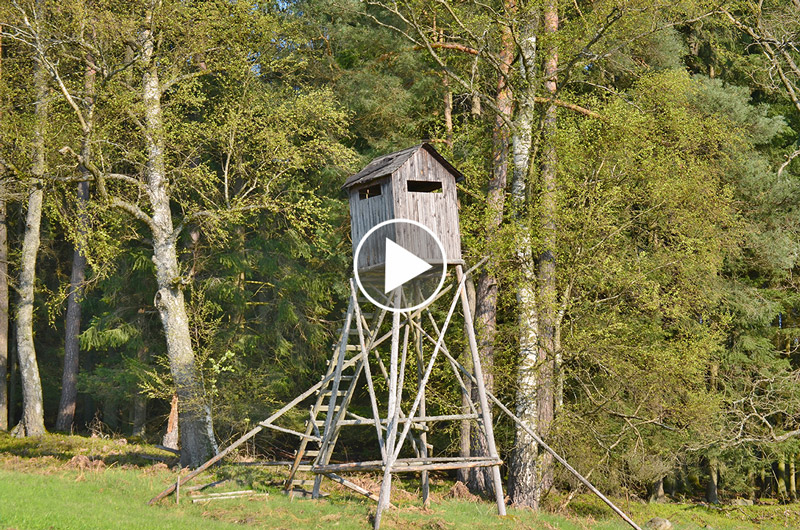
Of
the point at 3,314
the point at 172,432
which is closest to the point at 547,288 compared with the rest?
the point at 172,432

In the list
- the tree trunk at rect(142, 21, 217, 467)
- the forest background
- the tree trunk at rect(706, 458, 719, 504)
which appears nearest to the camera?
the forest background

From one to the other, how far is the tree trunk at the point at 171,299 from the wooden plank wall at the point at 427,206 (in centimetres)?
677

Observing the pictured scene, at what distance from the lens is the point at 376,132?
21125mm

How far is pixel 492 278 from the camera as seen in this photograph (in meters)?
16.6

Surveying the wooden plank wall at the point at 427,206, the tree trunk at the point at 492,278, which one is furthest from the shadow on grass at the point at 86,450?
the wooden plank wall at the point at 427,206

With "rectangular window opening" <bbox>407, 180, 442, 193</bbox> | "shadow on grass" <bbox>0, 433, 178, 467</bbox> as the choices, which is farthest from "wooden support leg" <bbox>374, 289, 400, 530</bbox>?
"shadow on grass" <bbox>0, 433, 178, 467</bbox>

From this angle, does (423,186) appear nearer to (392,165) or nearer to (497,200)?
(392,165)

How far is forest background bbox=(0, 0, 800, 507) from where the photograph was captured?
1532cm

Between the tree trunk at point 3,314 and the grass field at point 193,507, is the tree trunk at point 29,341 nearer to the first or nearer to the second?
the tree trunk at point 3,314

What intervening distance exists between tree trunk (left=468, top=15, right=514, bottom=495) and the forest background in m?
0.09

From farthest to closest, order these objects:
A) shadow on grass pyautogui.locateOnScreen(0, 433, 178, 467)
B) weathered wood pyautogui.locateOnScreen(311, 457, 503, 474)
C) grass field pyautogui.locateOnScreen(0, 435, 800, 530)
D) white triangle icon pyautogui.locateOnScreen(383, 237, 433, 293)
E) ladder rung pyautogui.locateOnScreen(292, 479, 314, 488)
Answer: shadow on grass pyautogui.locateOnScreen(0, 433, 178, 467) → ladder rung pyautogui.locateOnScreen(292, 479, 314, 488) → white triangle icon pyautogui.locateOnScreen(383, 237, 433, 293) → weathered wood pyautogui.locateOnScreen(311, 457, 503, 474) → grass field pyautogui.locateOnScreen(0, 435, 800, 530)

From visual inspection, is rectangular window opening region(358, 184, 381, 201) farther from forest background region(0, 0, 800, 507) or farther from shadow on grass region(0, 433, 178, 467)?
shadow on grass region(0, 433, 178, 467)

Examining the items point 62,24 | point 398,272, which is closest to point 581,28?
point 398,272

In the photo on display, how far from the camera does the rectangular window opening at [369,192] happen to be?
44.7 feet
